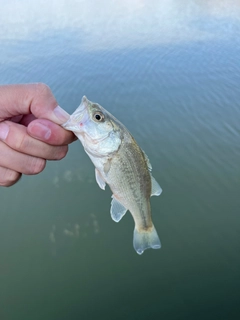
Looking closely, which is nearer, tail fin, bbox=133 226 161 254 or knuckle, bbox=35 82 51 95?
knuckle, bbox=35 82 51 95

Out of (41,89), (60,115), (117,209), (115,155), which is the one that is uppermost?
(41,89)

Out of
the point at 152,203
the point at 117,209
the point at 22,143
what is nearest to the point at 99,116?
the point at 22,143

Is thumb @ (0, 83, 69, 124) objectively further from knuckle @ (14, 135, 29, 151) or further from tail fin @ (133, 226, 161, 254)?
tail fin @ (133, 226, 161, 254)

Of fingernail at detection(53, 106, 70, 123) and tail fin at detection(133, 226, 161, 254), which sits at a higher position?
fingernail at detection(53, 106, 70, 123)

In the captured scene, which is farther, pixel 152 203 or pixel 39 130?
pixel 152 203

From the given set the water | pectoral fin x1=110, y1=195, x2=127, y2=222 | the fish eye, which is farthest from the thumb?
the water

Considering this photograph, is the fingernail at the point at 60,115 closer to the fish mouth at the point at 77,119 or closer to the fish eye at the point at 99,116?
the fish mouth at the point at 77,119

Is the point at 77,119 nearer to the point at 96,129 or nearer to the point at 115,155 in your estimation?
the point at 96,129

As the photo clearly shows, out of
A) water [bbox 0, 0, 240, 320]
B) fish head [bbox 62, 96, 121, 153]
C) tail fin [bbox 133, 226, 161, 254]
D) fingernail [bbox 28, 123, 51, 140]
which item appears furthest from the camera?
water [bbox 0, 0, 240, 320]
